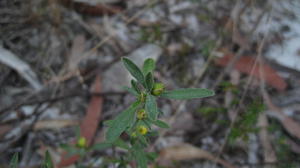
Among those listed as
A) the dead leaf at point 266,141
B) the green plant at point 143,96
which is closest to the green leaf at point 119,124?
the green plant at point 143,96

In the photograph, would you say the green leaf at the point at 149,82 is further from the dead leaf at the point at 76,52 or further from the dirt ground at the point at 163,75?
the dead leaf at the point at 76,52

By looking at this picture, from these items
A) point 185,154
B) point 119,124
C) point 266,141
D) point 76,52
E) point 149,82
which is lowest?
point 266,141

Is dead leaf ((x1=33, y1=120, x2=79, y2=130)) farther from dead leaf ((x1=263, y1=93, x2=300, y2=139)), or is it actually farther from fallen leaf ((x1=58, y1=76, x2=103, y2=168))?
dead leaf ((x1=263, y1=93, x2=300, y2=139))

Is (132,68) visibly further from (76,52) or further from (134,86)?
(76,52)

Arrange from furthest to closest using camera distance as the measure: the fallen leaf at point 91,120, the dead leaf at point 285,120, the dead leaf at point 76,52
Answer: the dead leaf at point 76,52 < the dead leaf at point 285,120 < the fallen leaf at point 91,120

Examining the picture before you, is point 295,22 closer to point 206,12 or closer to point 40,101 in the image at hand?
point 206,12

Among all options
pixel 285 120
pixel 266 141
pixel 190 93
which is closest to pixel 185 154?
pixel 266 141
